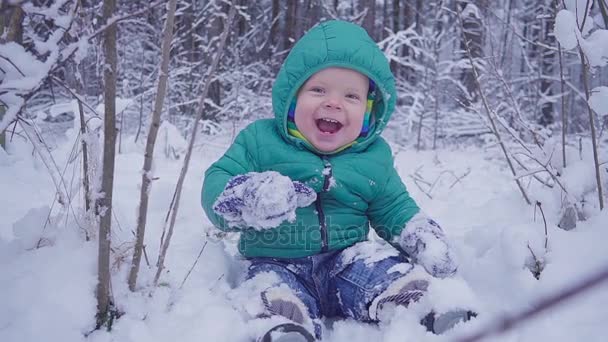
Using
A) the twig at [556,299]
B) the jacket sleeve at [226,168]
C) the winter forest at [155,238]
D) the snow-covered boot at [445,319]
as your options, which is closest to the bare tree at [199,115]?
the winter forest at [155,238]

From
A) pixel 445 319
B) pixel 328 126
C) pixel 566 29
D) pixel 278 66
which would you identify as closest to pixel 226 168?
pixel 328 126

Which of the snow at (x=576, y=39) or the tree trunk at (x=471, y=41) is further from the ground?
the snow at (x=576, y=39)

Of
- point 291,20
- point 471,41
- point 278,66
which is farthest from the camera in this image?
point 291,20

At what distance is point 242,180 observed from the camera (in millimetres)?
1552

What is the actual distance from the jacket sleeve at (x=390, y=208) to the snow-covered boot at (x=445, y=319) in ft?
1.69

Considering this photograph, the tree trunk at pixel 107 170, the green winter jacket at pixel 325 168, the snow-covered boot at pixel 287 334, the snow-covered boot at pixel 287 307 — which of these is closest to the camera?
the tree trunk at pixel 107 170

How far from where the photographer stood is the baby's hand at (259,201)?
1439 millimetres

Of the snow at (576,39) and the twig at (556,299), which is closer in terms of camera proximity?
the twig at (556,299)

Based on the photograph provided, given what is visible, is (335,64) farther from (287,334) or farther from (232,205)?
(287,334)

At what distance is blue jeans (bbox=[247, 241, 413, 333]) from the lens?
5.15 ft

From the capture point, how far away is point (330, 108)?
1.80 metres

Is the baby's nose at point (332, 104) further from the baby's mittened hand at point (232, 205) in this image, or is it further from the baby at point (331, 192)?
the baby's mittened hand at point (232, 205)

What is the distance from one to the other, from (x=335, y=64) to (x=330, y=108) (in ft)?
0.52

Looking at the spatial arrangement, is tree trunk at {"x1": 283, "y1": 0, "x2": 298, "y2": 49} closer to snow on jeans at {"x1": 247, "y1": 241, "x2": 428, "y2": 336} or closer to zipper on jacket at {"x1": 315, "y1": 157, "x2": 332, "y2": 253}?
zipper on jacket at {"x1": 315, "y1": 157, "x2": 332, "y2": 253}
